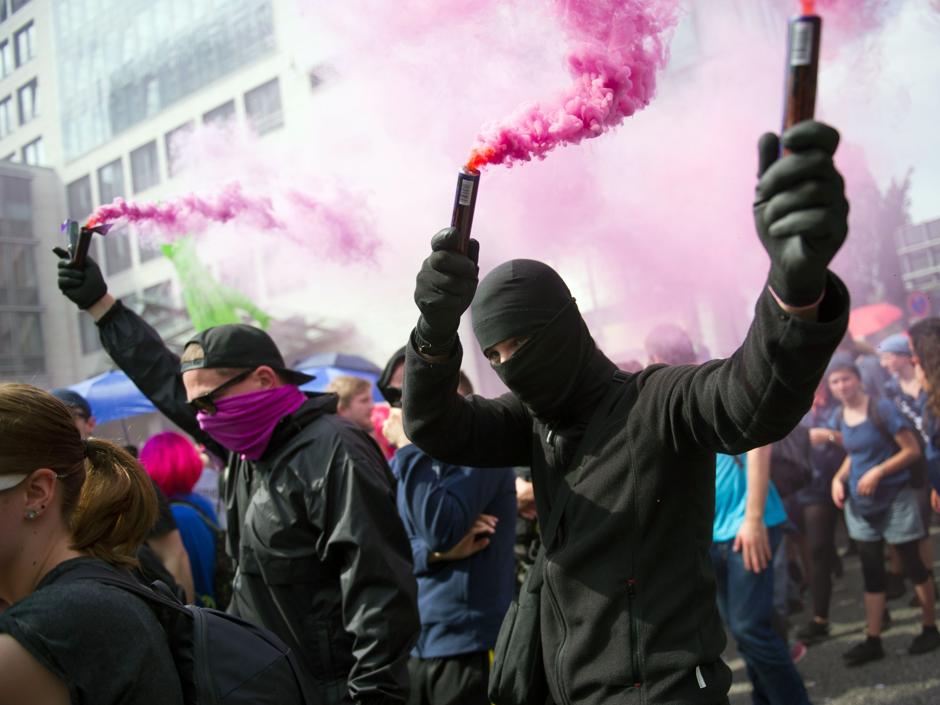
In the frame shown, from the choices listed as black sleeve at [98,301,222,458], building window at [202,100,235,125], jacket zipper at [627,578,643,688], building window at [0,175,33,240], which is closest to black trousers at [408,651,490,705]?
black sleeve at [98,301,222,458]

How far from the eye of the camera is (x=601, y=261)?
17.9 feet

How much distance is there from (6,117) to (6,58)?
147 centimetres

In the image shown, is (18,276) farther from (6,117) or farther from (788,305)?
(788,305)

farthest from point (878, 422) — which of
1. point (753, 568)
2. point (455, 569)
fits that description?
point (455, 569)

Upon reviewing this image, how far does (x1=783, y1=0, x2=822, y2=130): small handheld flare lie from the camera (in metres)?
1.19

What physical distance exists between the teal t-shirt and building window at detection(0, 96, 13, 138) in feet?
24.4

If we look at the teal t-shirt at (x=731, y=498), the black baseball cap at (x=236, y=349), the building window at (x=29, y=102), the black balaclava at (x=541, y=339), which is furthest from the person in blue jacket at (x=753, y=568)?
the building window at (x=29, y=102)

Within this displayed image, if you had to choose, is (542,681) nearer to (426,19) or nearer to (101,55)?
(426,19)

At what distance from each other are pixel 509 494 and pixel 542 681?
4.98ft

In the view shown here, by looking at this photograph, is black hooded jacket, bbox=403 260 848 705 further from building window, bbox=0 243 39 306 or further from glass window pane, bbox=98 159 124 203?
building window, bbox=0 243 39 306

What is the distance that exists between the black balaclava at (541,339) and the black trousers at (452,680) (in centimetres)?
158

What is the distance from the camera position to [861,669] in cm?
504

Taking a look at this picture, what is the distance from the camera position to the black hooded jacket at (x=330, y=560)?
2.53 m

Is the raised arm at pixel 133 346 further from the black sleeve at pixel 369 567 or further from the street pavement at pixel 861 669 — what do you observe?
the street pavement at pixel 861 669
